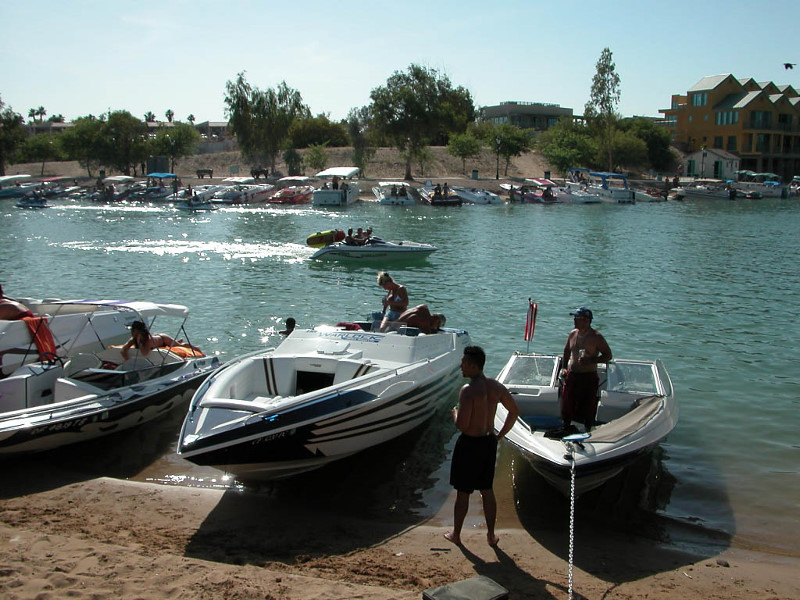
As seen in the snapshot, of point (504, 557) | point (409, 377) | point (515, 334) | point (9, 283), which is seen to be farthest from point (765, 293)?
point (9, 283)

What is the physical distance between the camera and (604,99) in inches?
3509

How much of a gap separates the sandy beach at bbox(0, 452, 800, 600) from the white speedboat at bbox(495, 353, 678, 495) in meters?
0.78

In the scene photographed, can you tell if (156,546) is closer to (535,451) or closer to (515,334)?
(535,451)

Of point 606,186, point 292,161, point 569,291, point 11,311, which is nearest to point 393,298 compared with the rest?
point 11,311

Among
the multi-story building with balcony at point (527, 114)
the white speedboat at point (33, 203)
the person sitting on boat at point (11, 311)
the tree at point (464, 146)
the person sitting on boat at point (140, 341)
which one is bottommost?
the person sitting on boat at point (140, 341)

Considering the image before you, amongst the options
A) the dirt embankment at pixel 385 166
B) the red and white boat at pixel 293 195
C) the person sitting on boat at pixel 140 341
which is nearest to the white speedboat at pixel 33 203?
the red and white boat at pixel 293 195

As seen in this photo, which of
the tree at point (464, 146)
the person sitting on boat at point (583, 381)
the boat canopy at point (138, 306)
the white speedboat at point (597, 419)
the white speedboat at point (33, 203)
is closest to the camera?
the white speedboat at point (597, 419)

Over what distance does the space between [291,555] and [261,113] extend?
8155 centimetres

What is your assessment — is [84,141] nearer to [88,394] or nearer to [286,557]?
[88,394]

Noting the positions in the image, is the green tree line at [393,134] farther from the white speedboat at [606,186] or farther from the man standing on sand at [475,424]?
the man standing on sand at [475,424]

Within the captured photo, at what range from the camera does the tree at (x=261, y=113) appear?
274 ft

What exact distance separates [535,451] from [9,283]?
912 inches

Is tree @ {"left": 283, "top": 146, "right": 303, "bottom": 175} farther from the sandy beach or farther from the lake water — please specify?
the sandy beach

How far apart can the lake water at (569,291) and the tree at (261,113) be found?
3466 centimetres
